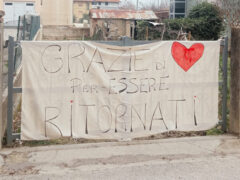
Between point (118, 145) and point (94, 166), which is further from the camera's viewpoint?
point (118, 145)

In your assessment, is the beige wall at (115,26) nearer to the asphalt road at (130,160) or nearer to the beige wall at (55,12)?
the beige wall at (55,12)

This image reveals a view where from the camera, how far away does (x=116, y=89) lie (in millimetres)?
5344

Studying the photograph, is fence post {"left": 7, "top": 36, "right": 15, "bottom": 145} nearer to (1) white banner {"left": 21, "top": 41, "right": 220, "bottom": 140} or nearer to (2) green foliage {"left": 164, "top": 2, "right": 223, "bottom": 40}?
(1) white banner {"left": 21, "top": 41, "right": 220, "bottom": 140}

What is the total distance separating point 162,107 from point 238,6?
14.9 meters

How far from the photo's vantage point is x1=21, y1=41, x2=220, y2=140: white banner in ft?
16.7

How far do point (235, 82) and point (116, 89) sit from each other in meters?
2.13

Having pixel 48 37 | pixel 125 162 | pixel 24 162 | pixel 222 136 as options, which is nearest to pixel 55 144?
pixel 24 162

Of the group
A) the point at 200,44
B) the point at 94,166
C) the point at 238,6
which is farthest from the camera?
the point at 238,6

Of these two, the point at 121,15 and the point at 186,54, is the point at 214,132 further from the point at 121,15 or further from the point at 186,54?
the point at 121,15

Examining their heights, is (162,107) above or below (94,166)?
above

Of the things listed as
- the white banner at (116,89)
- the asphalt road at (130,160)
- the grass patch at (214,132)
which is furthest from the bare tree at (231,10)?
the asphalt road at (130,160)

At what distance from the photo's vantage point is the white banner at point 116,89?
508cm

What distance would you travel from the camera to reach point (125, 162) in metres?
4.58

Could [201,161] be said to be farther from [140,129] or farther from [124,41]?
[124,41]
